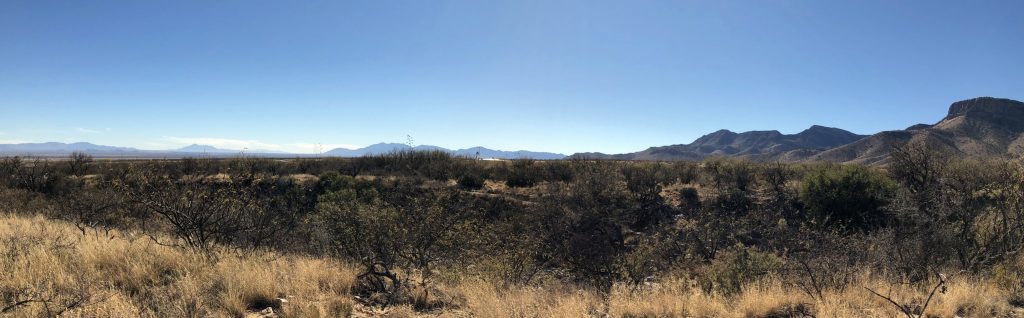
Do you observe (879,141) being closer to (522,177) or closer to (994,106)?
(994,106)

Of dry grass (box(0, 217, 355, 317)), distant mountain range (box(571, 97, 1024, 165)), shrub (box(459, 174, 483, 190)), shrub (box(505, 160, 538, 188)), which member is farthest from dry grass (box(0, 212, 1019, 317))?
shrub (box(505, 160, 538, 188))

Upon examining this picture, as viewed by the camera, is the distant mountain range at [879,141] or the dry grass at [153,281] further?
the distant mountain range at [879,141]

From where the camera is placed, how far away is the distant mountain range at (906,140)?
81.7 feet

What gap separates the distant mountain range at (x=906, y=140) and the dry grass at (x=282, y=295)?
879cm

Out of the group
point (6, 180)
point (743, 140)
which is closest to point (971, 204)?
point (6, 180)

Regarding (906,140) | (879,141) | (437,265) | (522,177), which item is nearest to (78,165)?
(522,177)

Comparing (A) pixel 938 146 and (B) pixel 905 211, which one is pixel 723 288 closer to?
(B) pixel 905 211

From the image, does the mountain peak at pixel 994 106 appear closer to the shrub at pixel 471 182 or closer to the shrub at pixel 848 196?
the shrub at pixel 848 196

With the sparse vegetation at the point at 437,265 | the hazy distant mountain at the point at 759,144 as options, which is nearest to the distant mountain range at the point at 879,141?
the hazy distant mountain at the point at 759,144

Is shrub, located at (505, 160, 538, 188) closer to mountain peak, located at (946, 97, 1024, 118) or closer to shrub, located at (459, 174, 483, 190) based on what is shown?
shrub, located at (459, 174, 483, 190)

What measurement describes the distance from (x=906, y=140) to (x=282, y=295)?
33.9 metres

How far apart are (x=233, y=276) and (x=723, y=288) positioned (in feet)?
22.9

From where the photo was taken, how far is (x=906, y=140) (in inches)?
1105

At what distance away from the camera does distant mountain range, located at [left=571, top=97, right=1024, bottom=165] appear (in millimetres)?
24888
